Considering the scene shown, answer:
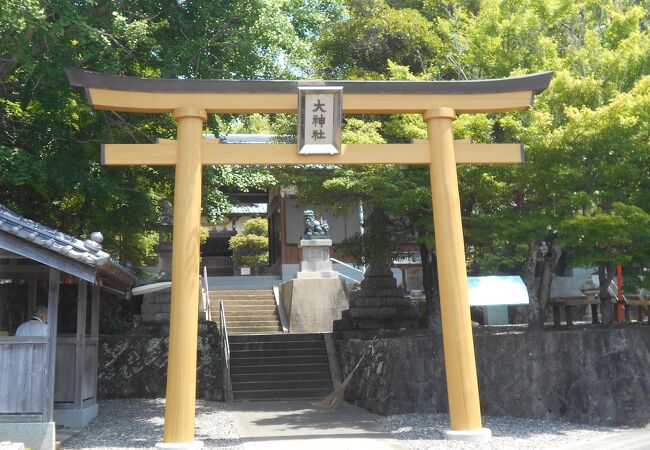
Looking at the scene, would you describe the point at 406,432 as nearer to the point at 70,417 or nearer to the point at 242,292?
the point at 70,417

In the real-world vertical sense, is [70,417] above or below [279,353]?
below

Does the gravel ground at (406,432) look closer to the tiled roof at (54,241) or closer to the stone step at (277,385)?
the tiled roof at (54,241)

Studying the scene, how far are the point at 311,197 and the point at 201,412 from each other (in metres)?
5.48

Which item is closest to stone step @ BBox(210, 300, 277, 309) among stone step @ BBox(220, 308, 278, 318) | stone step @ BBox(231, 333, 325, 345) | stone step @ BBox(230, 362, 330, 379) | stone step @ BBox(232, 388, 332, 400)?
stone step @ BBox(220, 308, 278, 318)

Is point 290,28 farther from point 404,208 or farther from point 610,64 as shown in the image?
point 610,64

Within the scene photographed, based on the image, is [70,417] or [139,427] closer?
[70,417]

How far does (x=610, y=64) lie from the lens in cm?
1234

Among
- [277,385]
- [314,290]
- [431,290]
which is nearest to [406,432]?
[277,385]

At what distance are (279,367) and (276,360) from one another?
1.14 feet

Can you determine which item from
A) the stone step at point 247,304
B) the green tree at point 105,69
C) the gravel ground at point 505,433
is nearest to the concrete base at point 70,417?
the green tree at point 105,69

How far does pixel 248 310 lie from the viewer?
78.3 ft

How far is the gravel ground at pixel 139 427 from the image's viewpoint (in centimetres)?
1040

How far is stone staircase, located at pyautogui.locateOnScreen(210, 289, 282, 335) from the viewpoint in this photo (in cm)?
2247

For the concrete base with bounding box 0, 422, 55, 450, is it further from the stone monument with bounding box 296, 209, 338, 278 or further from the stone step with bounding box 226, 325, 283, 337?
the stone monument with bounding box 296, 209, 338, 278
